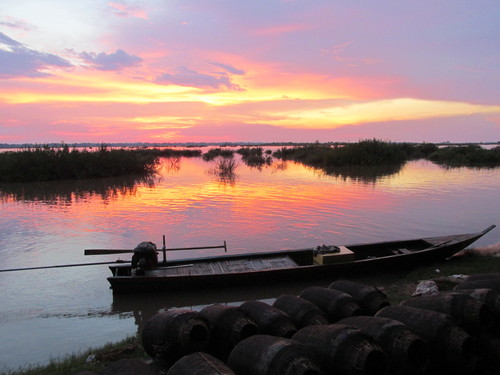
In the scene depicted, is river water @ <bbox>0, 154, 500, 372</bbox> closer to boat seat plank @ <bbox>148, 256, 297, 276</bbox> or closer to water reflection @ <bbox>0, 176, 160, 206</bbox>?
water reflection @ <bbox>0, 176, 160, 206</bbox>

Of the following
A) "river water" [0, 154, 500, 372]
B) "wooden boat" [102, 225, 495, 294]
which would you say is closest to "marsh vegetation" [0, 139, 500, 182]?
"river water" [0, 154, 500, 372]

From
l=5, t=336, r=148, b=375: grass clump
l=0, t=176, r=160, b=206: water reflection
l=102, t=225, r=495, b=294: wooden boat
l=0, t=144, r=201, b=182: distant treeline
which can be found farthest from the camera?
l=0, t=144, r=201, b=182: distant treeline

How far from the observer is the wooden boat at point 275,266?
9.42m

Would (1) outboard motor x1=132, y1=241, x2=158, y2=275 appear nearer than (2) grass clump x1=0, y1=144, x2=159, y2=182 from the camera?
Yes

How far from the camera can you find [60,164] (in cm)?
3300

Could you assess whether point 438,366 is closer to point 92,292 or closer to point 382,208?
point 92,292

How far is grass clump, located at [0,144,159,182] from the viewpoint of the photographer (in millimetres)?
31484

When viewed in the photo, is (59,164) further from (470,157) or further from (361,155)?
(470,157)

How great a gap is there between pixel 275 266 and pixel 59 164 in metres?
28.6

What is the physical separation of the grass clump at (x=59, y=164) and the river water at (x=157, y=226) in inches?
75.8

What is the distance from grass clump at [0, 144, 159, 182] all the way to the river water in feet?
6.31

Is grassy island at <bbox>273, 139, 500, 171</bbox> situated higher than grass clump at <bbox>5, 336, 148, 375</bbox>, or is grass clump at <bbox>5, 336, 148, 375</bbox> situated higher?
grassy island at <bbox>273, 139, 500, 171</bbox>

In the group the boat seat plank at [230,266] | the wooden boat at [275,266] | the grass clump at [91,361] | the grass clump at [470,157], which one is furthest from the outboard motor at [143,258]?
the grass clump at [470,157]

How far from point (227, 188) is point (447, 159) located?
150 feet
